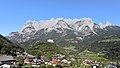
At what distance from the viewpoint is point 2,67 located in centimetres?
8006

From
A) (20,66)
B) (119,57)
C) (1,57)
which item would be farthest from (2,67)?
(119,57)

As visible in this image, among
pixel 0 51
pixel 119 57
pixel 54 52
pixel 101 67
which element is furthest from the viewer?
pixel 119 57

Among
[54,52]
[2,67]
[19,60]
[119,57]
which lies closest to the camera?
[2,67]

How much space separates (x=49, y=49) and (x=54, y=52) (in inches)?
237

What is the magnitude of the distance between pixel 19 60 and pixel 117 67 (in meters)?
47.0

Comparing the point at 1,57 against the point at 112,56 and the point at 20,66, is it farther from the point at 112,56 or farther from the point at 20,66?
the point at 112,56

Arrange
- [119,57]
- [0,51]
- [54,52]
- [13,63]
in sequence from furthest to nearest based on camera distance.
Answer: [119,57], [54,52], [0,51], [13,63]

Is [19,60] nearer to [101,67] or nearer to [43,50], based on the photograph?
[101,67]

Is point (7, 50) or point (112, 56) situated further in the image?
point (112, 56)

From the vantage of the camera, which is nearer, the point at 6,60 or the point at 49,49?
the point at 6,60

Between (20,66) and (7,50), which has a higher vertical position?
(7,50)

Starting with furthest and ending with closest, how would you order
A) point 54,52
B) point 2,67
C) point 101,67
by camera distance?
point 54,52, point 101,67, point 2,67

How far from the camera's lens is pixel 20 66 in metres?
83.8

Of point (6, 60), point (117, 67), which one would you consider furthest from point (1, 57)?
point (117, 67)
